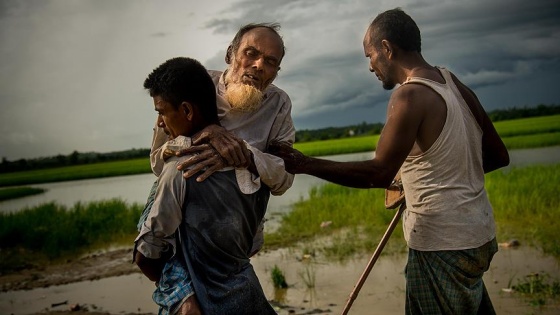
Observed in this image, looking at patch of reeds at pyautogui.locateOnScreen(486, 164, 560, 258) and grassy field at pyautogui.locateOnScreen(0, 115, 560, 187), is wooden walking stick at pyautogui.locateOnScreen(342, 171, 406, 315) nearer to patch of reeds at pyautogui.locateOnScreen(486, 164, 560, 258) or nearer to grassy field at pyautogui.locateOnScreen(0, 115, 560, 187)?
patch of reeds at pyautogui.locateOnScreen(486, 164, 560, 258)

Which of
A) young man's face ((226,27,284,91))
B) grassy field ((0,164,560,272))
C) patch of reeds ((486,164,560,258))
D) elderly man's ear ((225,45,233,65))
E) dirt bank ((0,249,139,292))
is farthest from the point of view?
dirt bank ((0,249,139,292))

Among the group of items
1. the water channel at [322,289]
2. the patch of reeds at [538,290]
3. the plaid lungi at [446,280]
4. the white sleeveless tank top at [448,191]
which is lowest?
the water channel at [322,289]

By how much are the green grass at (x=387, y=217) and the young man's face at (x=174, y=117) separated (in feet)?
18.1

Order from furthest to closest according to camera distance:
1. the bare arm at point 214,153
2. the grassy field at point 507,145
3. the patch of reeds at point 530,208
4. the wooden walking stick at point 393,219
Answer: the grassy field at point 507,145, the patch of reeds at point 530,208, the wooden walking stick at point 393,219, the bare arm at point 214,153

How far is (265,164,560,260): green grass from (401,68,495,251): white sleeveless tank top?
444 cm

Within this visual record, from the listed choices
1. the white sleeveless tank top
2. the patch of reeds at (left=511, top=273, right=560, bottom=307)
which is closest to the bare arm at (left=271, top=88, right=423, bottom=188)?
the white sleeveless tank top

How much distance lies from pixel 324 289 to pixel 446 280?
3.89 m

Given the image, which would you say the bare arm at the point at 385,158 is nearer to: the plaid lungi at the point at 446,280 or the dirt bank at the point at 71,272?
the plaid lungi at the point at 446,280

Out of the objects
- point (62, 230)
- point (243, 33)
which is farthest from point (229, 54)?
point (62, 230)

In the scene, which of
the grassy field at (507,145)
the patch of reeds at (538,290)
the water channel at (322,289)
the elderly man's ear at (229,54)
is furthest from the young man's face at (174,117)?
the grassy field at (507,145)

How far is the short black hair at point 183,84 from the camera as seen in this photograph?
2.11 meters

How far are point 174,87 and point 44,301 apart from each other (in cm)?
597

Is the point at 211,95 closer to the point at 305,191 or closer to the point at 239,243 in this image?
the point at 239,243

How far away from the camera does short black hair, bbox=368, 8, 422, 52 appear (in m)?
2.79
